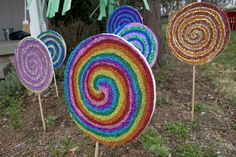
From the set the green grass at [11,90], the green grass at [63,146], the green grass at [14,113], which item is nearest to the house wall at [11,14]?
the green grass at [11,90]

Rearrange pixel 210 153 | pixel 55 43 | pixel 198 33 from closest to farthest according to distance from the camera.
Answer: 1. pixel 210 153
2. pixel 198 33
3. pixel 55 43

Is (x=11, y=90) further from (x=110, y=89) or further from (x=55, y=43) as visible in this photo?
(x=110, y=89)

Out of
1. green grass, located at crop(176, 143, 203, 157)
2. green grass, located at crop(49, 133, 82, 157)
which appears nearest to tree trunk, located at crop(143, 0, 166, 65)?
green grass, located at crop(176, 143, 203, 157)

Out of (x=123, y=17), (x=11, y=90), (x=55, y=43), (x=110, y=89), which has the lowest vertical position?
(x=11, y=90)

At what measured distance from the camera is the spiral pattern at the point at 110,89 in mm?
1469

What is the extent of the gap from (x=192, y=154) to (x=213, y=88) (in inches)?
81.0

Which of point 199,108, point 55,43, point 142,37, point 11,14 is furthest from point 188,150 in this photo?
point 11,14

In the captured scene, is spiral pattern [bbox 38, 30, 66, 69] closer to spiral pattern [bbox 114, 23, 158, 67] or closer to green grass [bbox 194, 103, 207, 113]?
spiral pattern [bbox 114, 23, 158, 67]

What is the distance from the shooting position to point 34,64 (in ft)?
9.08

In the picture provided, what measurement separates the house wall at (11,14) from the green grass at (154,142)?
229 inches

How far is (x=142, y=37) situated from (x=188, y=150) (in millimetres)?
1379

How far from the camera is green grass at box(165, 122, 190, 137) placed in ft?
9.21

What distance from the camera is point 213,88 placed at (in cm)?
425

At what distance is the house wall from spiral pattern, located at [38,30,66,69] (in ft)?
13.8
